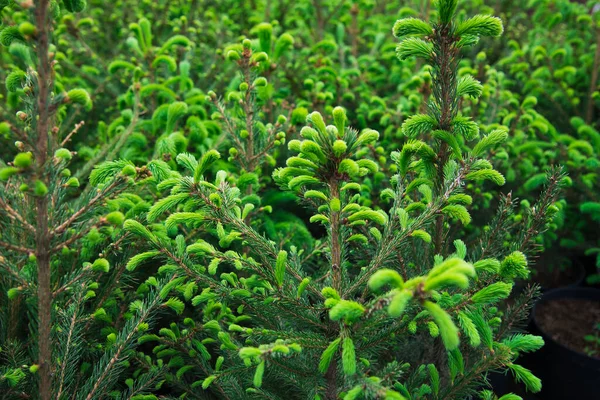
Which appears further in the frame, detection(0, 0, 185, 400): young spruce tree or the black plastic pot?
the black plastic pot

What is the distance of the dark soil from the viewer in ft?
8.87

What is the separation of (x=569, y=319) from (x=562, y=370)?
47 centimetres

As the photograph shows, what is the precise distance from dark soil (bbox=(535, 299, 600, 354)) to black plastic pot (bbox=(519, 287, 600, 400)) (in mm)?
128

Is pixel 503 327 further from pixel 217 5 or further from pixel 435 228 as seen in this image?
pixel 217 5

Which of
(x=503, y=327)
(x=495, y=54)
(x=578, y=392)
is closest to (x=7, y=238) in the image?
(x=503, y=327)

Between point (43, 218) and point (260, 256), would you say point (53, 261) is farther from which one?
point (260, 256)

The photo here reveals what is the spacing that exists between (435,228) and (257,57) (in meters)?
0.92

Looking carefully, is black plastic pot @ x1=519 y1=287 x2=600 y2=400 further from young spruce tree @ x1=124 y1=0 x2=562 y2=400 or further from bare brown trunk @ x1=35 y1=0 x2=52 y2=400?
bare brown trunk @ x1=35 y1=0 x2=52 y2=400

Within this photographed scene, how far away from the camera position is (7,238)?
1.35 metres

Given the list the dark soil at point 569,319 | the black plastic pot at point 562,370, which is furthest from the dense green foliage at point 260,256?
the dark soil at point 569,319

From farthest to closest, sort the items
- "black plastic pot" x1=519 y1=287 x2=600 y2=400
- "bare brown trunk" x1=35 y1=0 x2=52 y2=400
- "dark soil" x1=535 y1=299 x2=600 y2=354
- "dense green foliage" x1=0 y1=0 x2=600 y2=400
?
"dark soil" x1=535 y1=299 x2=600 y2=354
"black plastic pot" x1=519 y1=287 x2=600 y2=400
"dense green foliage" x1=0 y1=0 x2=600 y2=400
"bare brown trunk" x1=35 y1=0 x2=52 y2=400

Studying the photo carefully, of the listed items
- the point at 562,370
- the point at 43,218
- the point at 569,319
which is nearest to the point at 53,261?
the point at 43,218

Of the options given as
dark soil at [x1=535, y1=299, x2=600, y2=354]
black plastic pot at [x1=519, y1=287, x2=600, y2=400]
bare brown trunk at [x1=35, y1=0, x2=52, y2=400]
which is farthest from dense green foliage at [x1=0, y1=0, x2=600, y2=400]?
dark soil at [x1=535, y1=299, x2=600, y2=354]

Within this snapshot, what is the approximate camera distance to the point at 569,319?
2.85m
